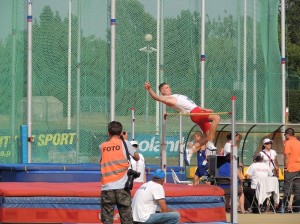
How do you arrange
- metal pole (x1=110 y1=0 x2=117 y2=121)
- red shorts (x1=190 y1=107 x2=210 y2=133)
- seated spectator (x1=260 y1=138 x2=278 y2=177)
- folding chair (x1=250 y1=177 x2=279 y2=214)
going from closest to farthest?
red shorts (x1=190 y1=107 x2=210 y2=133), folding chair (x1=250 y1=177 x2=279 y2=214), seated spectator (x1=260 y1=138 x2=278 y2=177), metal pole (x1=110 y1=0 x2=117 y2=121)

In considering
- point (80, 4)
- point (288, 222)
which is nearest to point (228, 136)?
point (288, 222)

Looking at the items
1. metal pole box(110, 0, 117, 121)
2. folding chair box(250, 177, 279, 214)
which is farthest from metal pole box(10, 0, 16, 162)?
folding chair box(250, 177, 279, 214)

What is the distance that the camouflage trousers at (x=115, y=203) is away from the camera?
1477 cm

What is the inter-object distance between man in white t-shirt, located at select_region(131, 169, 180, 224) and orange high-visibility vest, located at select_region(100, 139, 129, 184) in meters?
1.02

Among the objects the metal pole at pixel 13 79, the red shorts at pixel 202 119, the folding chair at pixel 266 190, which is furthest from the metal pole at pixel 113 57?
the red shorts at pixel 202 119

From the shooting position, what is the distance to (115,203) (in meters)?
14.8

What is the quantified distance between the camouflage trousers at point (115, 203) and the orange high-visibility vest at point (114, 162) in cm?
19

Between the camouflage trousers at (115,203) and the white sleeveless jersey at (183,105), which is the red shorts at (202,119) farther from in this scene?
the camouflage trousers at (115,203)

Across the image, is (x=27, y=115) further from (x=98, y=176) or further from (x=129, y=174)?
(x=129, y=174)

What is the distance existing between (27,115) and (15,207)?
8.08m

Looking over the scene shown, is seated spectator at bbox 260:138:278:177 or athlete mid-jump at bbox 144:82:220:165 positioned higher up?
athlete mid-jump at bbox 144:82:220:165

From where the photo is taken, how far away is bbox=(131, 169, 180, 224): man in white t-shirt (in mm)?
15781

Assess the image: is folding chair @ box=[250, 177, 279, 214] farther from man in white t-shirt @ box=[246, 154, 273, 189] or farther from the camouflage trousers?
the camouflage trousers

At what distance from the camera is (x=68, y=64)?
2664 centimetres
